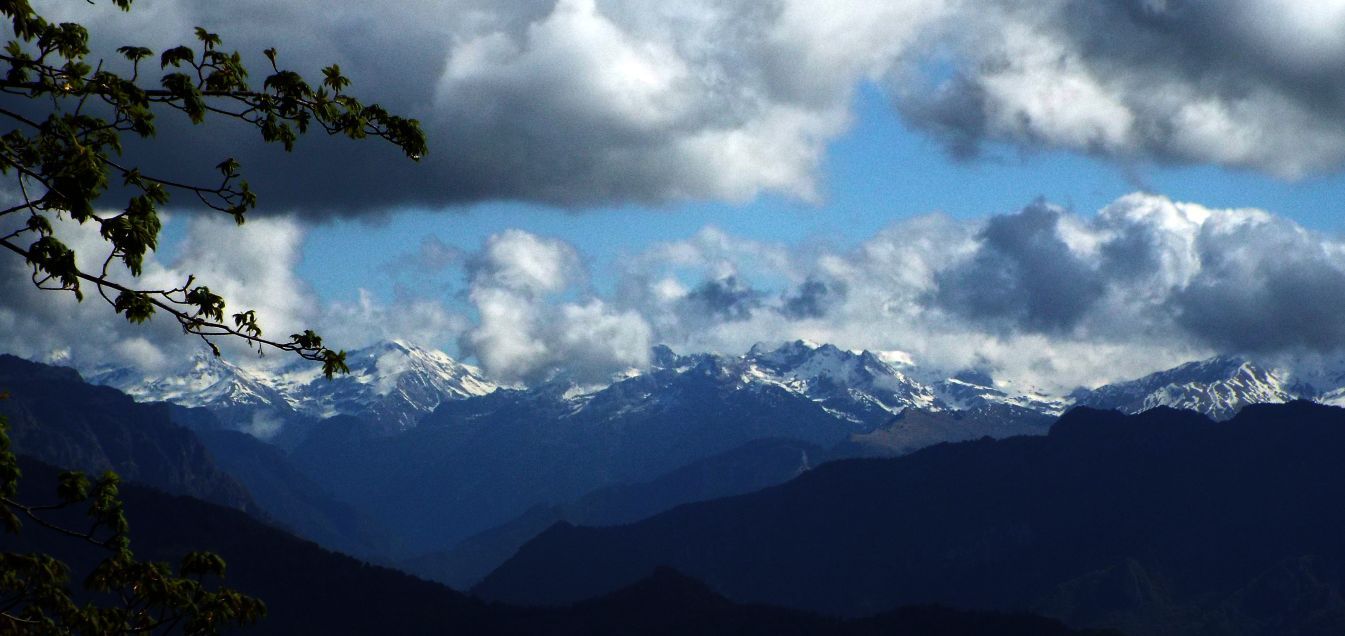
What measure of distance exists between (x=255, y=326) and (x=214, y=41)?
5502 millimetres

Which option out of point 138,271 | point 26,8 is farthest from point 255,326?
point 26,8

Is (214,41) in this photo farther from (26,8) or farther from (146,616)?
(146,616)

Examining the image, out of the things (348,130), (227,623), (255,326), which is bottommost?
(227,623)

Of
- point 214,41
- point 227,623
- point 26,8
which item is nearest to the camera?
point 26,8

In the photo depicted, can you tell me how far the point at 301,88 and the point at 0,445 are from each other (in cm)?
853

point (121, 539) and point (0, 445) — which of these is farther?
point (121, 539)

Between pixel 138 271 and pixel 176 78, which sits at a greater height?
pixel 176 78

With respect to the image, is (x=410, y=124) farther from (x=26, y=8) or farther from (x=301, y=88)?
(x=26, y=8)

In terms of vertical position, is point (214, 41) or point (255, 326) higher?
point (214, 41)

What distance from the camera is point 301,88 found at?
2777cm

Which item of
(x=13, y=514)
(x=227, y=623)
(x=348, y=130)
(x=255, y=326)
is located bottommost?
(x=227, y=623)

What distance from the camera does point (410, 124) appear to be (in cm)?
2944

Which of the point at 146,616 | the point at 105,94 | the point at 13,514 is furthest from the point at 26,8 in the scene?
the point at 146,616

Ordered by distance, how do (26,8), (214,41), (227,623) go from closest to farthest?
(26,8)
(214,41)
(227,623)
